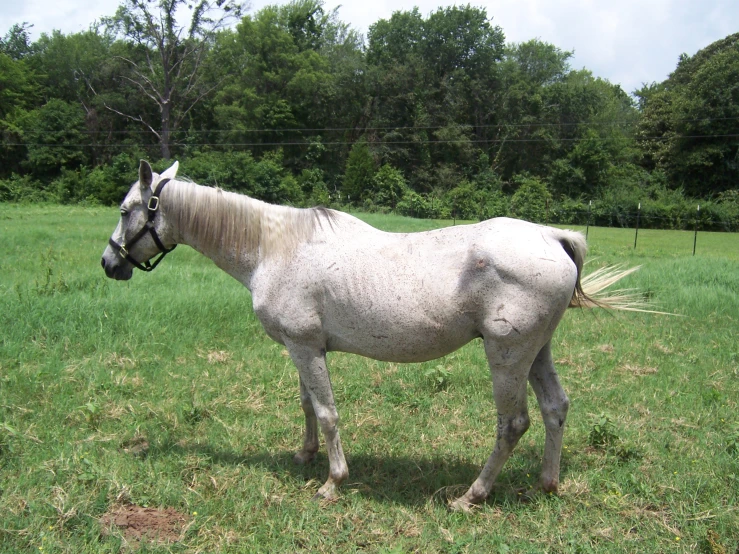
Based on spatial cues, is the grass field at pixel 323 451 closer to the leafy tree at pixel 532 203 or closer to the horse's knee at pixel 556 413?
the horse's knee at pixel 556 413

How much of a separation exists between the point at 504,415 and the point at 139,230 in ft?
8.98

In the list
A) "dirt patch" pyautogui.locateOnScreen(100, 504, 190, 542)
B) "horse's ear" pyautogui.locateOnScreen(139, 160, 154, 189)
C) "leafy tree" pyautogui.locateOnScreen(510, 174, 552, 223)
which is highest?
"leafy tree" pyautogui.locateOnScreen(510, 174, 552, 223)

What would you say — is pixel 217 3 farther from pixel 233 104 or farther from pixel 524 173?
pixel 524 173

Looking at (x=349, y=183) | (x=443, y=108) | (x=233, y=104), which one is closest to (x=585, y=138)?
(x=443, y=108)

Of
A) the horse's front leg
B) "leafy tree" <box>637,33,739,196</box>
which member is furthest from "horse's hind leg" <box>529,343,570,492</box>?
"leafy tree" <box>637,33,739,196</box>

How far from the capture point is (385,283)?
3270 mm

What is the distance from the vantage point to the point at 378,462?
13.3ft

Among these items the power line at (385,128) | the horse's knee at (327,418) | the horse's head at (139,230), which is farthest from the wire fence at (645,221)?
the horse's head at (139,230)

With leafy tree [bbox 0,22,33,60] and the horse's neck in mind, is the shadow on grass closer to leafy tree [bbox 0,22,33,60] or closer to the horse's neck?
the horse's neck

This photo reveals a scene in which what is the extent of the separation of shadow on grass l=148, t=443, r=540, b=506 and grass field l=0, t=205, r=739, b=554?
2cm

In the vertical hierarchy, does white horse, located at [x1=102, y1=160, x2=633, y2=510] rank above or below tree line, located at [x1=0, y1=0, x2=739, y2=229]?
below

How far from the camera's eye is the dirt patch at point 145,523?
10.1 ft

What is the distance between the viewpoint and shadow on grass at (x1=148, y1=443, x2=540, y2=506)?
361 centimetres

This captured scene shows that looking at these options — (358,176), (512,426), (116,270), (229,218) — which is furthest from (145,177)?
(358,176)
